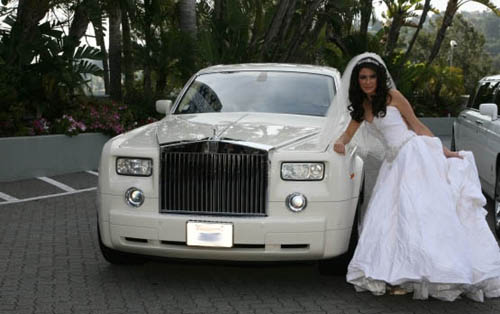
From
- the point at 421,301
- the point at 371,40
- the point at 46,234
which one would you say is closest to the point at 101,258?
the point at 46,234

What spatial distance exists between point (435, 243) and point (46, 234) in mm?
4348

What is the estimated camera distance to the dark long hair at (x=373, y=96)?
5.90m

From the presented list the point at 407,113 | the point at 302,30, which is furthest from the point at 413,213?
the point at 302,30

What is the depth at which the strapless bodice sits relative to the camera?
234 inches

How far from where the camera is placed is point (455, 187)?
5652 mm

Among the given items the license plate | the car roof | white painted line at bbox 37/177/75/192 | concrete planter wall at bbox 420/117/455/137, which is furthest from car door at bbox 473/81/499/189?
concrete planter wall at bbox 420/117/455/137

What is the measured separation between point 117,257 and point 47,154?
7036 millimetres

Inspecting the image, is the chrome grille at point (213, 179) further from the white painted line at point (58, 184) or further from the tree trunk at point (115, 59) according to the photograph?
the tree trunk at point (115, 59)

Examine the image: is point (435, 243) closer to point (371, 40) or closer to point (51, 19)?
point (51, 19)

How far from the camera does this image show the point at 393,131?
5.97 meters

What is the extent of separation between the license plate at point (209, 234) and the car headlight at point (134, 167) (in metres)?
0.53

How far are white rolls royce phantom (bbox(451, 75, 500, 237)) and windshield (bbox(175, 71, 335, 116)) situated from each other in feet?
7.38

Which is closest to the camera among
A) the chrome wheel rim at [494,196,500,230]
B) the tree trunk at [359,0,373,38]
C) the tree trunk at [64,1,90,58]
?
the chrome wheel rim at [494,196,500,230]

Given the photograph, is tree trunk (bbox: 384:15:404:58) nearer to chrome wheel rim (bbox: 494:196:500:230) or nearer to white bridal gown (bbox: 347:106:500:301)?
chrome wheel rim (bbox: 494:196:500:230)
